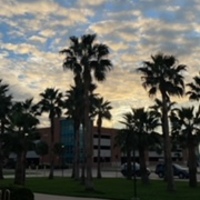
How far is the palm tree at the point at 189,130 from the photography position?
36.9 m

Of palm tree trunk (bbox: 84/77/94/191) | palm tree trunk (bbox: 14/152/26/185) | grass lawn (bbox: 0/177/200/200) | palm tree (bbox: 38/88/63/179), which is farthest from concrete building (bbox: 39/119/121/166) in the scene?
palm tree trunk (bbox: 84/77/94/191)

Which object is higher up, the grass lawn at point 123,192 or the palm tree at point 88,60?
the palm tree at point 88,60

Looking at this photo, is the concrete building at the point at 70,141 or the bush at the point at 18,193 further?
the concrete building at the point at 70,141

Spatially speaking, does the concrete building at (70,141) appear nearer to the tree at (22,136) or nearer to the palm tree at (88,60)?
the tree at (22,136)

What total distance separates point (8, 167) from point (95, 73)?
81555 millimetres

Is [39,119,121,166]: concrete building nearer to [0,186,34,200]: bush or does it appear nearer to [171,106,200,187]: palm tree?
[171,106,200,187]: palm tree

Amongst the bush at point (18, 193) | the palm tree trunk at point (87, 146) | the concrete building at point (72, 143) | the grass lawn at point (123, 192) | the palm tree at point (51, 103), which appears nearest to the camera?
the bush at point (18, 193)

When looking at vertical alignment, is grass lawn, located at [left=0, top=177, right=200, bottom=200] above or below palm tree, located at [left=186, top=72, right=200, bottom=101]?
below

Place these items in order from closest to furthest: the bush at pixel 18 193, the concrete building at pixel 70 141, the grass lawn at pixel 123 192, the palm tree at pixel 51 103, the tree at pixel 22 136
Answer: the bush at pixel 18 193 → the grass lawn at pixel 123 192 → the tree at pixel 22 136 → the palm tree at pixel 51 103 → the concrete building at pixel 70 141

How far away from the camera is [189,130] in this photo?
37.2 meters

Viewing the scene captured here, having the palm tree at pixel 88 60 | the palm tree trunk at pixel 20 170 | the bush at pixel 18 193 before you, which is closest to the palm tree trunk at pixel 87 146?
the palm tree at pixel 88 60

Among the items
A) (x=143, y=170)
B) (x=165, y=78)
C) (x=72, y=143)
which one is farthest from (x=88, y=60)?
(x=72, y=143)

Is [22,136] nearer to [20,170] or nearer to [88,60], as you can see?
[20,170]

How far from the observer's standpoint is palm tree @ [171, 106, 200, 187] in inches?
1452
